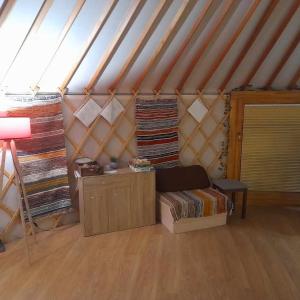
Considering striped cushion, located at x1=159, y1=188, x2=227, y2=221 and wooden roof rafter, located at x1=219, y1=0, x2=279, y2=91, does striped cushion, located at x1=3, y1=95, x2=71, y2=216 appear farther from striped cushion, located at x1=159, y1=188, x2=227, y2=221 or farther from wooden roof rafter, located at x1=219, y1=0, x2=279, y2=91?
wooden roof rafter, located at x1=219, y1=0, x2=279, y2=91

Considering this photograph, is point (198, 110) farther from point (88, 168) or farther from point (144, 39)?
point (88, 168)

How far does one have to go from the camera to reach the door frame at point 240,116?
12.1 feet

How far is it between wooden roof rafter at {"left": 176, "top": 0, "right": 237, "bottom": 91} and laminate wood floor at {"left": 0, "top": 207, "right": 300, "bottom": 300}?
1820mm

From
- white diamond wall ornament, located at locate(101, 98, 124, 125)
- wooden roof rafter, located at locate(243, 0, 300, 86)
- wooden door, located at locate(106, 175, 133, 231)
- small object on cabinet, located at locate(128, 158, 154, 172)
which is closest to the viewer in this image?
wooden roof rafter, located at locate(243, 0, 300, 86)

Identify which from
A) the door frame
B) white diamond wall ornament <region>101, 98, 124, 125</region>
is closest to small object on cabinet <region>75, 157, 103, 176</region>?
white diamond wall ornament <region>101, 98, 124, 125</region>

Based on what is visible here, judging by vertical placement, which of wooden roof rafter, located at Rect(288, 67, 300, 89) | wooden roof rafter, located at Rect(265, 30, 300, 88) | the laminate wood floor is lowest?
the laminate wood floor

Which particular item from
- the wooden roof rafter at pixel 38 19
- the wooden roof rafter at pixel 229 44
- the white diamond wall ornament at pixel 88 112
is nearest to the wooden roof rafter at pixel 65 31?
the wooden roof rafter at pixel 38 19

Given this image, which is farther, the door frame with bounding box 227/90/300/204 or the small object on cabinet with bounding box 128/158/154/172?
the door frame with bounding box 227/90/300/204

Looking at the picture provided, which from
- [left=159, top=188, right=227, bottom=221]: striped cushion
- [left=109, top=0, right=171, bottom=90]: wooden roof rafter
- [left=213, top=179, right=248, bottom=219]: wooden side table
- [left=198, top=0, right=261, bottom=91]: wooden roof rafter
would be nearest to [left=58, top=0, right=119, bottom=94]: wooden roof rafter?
[left=109, top=0, right=171, bottom=90]: wooden roof rafter

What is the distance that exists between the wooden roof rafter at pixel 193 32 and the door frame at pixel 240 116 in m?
0.97

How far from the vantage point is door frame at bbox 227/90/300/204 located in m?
3.69

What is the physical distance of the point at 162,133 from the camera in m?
3.64

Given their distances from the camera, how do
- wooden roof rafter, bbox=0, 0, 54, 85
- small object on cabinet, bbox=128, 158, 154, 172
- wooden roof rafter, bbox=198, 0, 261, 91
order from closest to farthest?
1. wooden roof rafter, bbox=0, 0, 54, 85
2. wooden roof rafter, bbox=198, 0, 261, 91
3. small object on cabinet, bbox=128, 158, 154, 172

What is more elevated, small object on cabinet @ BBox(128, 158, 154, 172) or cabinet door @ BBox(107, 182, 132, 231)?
small object on cabinet @ BBox(128, 158, 154, 172)
